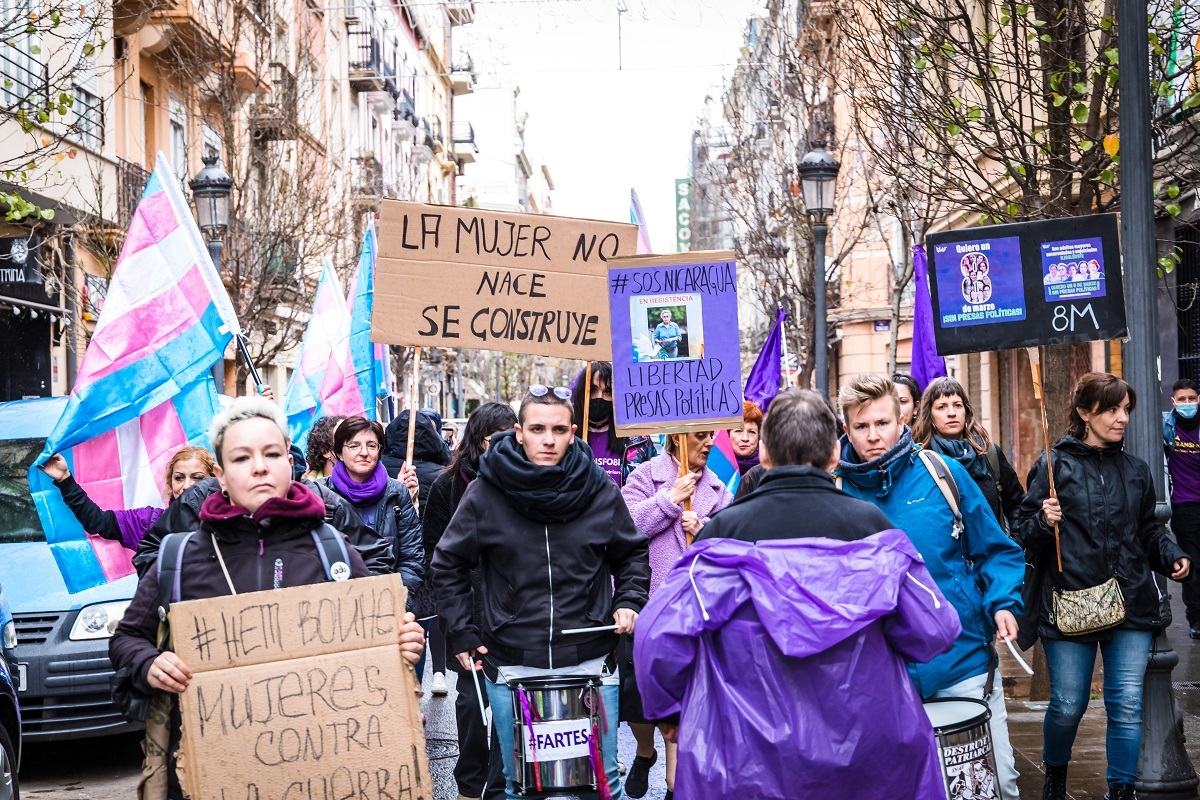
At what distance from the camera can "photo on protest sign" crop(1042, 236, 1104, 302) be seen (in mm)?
6680

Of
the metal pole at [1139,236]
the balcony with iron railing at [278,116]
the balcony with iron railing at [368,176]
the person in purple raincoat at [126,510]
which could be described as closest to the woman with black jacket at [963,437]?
the metal pole at [1139,236]

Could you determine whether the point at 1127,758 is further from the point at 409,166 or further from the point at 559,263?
the point at 409,166

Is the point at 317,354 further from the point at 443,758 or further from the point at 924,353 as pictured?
the point at 443,758

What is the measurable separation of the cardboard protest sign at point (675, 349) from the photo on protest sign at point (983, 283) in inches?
45.4

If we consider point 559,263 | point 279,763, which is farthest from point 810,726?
point 559,263

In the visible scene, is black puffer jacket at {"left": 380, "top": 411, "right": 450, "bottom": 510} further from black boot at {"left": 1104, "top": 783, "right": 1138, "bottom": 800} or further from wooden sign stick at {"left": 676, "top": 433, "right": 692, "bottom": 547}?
black boot at {"left": 1104, "top": 783, "right": 1138, "bottom": 800}

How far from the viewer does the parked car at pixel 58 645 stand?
7.68m

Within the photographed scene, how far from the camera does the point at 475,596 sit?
555 cm

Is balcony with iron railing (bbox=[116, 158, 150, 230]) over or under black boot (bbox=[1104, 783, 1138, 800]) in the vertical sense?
over

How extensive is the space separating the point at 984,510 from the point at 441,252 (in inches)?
128

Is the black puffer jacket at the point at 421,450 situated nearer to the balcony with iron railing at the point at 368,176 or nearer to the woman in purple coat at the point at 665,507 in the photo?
the woman in purple coat at the point at 665,507

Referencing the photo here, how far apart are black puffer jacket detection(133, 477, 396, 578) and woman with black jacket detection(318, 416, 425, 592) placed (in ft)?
4.06

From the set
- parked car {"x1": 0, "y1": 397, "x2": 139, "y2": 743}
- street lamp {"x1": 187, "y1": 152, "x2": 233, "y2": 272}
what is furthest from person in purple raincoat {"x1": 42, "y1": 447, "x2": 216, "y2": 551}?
street lamp {"x1": 187, "y1": 152, "x2": 233, "y2": 272}

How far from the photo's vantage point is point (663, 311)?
6.58 meters
